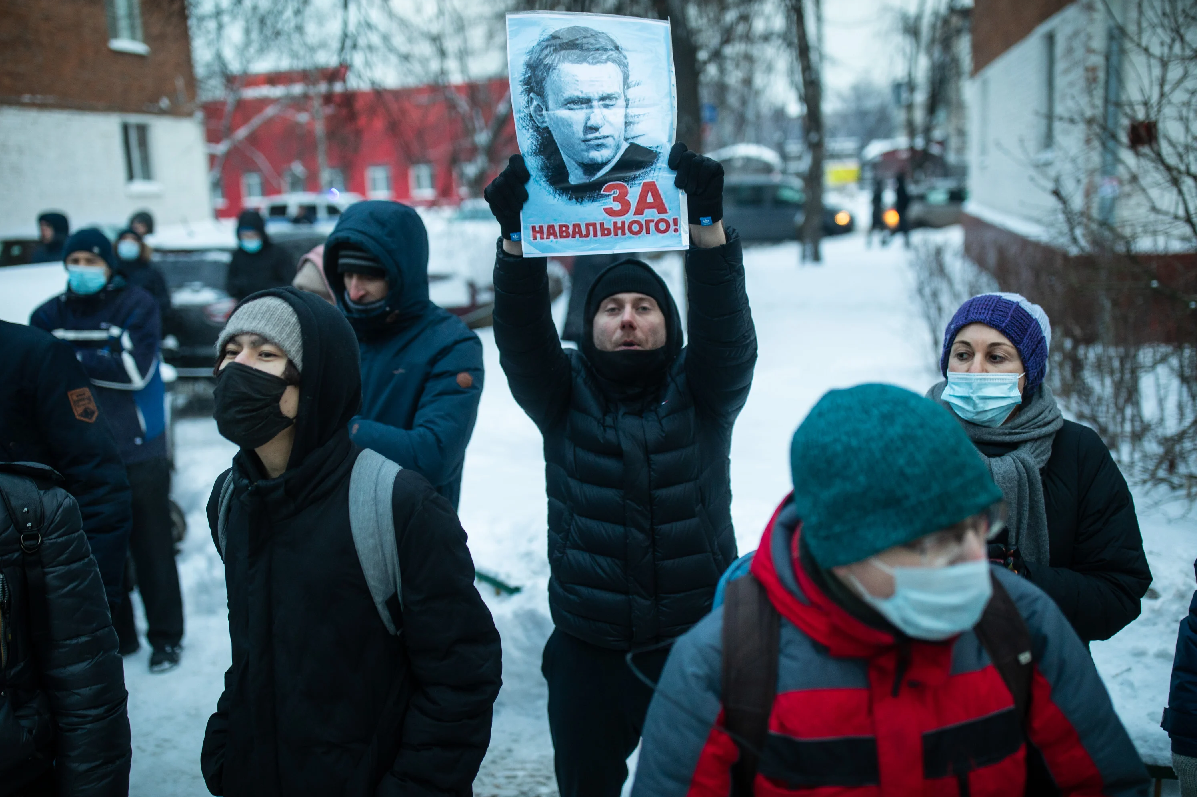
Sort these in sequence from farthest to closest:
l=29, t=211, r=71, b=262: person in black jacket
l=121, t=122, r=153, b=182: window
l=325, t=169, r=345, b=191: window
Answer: l=121, t=122, r=153, b=182: window < l=325, t=169, r=345, b=191: window < l=29, t=211, r=71, b=262: person in black jacket

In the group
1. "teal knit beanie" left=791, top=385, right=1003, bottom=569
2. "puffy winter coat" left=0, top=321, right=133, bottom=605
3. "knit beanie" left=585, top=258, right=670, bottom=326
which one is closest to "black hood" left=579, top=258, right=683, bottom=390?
"knit beanie" left=585, top=258, right=670, bottom=326

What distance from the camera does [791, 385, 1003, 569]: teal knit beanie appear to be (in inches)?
56.1

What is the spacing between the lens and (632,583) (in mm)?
2693

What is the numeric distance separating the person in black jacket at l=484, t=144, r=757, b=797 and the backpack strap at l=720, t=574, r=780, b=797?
43.9 inches

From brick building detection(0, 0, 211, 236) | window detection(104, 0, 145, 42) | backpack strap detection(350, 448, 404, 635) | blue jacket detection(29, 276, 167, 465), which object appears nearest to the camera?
backpack strap detection(350, 448, 404, 635)

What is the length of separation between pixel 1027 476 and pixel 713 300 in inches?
36.6

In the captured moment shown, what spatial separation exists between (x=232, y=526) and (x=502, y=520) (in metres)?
3.76

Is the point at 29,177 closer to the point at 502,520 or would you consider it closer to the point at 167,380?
the point at 167,380

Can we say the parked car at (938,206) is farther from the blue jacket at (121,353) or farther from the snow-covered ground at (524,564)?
the blue jacket at (121,353)

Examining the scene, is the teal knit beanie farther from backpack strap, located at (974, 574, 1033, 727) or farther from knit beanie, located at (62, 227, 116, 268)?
knit beanie, located at (62, 227, 116, 268)

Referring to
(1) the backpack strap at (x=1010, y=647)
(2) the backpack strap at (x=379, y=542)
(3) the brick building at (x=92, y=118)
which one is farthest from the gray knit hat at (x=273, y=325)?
(3) the brick building at (x=92, y=118)

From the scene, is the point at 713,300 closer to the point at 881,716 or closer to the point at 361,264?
the point at 361,264

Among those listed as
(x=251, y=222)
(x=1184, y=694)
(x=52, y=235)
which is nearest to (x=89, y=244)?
(x=251, y=222)

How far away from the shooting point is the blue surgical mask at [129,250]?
25.3ft
